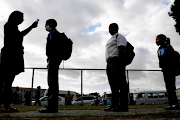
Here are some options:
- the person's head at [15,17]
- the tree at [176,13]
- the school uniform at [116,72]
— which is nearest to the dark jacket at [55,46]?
the person's head at [15,17]

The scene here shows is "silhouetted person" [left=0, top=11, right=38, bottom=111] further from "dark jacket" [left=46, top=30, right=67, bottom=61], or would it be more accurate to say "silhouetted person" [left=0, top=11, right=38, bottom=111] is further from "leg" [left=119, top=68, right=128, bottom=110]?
"leg" [left=119, top=68, right=128, bottom=110]

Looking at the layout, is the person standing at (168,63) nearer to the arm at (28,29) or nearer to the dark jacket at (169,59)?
the dark jacket at (169,59)

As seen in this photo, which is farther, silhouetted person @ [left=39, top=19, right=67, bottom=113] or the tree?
the tree

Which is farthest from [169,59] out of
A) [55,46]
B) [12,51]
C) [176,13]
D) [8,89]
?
[176,13]

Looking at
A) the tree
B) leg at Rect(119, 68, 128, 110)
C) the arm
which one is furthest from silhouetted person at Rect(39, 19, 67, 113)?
the tree

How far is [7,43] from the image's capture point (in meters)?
3.37

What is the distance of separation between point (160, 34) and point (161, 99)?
19.4 metres

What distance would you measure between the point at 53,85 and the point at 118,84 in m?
1.22

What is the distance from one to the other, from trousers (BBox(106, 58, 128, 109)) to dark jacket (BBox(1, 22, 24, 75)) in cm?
181

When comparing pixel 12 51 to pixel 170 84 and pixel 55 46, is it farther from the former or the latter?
pixel 170 84

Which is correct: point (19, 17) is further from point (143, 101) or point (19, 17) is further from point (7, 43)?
point (143, 101)

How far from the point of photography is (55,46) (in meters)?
3.27

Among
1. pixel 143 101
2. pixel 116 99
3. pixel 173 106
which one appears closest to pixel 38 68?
pixel 116 99

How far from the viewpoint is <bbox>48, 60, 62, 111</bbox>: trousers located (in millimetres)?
3064
